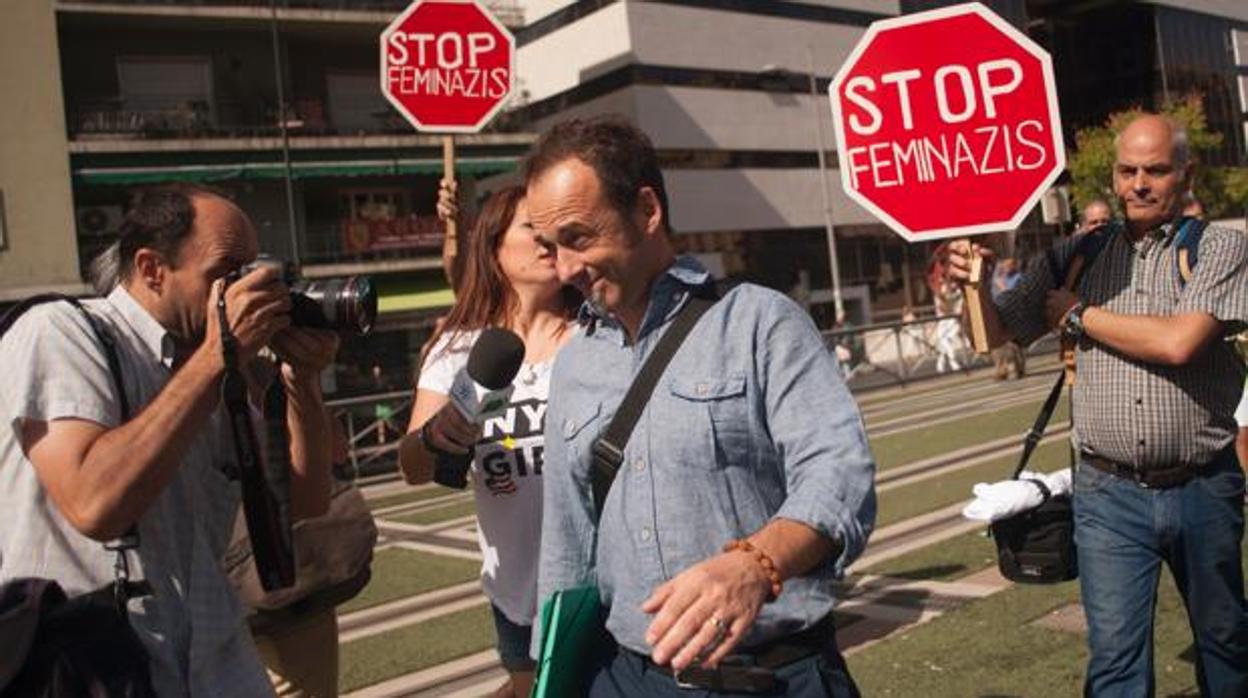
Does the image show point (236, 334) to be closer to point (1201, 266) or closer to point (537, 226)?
point (537, 226)

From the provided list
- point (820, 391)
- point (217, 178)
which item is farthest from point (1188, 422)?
point (217, 178)

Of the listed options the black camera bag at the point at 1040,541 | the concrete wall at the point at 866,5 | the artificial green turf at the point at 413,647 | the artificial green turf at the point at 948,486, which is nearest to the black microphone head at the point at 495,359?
the black camera bag at the point at 1040,541

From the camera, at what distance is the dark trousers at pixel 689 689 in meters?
1.97

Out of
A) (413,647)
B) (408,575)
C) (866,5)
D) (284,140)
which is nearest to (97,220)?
(284,140)

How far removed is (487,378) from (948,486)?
688 cm

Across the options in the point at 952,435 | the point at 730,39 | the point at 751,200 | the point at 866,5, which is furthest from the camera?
the point at 866,5

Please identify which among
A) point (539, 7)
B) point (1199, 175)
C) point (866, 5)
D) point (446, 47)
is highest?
point (866, 5)

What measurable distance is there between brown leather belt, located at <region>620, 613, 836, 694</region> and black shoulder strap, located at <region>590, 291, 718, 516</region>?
361 mm

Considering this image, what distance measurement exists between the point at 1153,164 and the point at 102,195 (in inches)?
977

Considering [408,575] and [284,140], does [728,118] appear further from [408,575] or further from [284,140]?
[408,575]

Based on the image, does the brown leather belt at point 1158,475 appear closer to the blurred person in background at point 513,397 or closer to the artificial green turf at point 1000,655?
the artificial green turf at point 1000,655

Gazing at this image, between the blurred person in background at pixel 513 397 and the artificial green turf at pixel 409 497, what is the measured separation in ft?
28.2

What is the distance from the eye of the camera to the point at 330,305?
2.36 metres

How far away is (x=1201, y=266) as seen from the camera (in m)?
3.21
